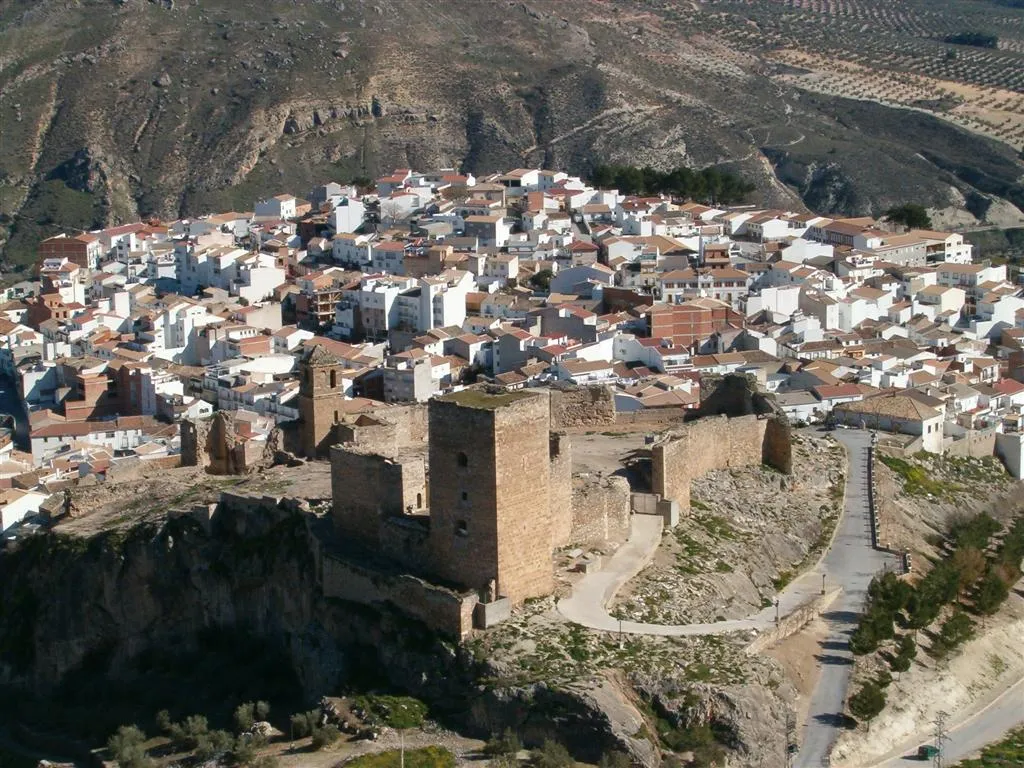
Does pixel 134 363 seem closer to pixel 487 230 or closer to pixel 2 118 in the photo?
pixel 487 230

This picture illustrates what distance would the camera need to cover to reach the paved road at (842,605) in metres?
20.2

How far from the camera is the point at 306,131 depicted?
93.9 metres

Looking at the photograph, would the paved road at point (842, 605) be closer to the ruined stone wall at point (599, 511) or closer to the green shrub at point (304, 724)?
the ruined stone wall at point (599, 511)

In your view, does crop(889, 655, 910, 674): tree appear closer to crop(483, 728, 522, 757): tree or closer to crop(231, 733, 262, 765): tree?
crop(483, 728, 522, 757): tree

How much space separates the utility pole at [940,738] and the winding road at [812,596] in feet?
4.15

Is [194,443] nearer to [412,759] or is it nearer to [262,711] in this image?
[262,711]

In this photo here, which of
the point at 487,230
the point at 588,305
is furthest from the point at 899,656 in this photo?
the point at 487,230

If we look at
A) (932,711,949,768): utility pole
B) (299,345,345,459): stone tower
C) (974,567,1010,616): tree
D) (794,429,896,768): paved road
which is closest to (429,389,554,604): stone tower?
(794,429,896,768): paved road

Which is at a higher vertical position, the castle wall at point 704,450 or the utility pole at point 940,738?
the castle wall at point 704,450

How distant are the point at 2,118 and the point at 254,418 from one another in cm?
6214

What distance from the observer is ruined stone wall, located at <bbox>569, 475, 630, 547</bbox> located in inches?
890

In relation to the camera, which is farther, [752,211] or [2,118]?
[2,118]

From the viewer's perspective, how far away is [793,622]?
2228 cm

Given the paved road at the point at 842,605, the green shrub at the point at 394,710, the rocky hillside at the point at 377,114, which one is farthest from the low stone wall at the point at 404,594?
the rocky hillside at the point at 377,114
